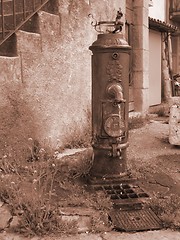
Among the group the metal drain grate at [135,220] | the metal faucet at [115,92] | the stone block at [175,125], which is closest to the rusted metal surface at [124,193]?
the metal drain grate at [135,220]

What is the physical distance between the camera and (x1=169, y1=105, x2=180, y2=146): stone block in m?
6.05

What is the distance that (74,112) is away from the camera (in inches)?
233

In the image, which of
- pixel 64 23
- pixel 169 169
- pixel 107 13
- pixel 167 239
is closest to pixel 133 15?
pixel 107 13

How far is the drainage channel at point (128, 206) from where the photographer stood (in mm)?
3125

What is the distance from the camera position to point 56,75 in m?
5.41

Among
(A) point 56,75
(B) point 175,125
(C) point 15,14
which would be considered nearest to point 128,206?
(A) point 56,75

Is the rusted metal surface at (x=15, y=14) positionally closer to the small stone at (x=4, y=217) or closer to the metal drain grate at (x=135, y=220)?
the small stone at (x=4, y=217)

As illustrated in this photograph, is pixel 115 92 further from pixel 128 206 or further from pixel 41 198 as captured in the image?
pixel 41 198

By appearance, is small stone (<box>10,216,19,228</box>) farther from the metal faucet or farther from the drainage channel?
the metal faucet

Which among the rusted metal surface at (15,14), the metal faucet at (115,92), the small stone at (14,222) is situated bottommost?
the small stone at (14,222)

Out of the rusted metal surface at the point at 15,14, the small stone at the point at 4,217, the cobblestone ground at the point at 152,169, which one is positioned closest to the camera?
the cobblestone ground at the point at 152,169

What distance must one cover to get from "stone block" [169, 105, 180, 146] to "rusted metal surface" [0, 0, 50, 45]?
9.56ft

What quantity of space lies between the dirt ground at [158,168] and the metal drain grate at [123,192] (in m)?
0.14

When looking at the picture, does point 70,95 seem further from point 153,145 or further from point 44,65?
point 153,145
